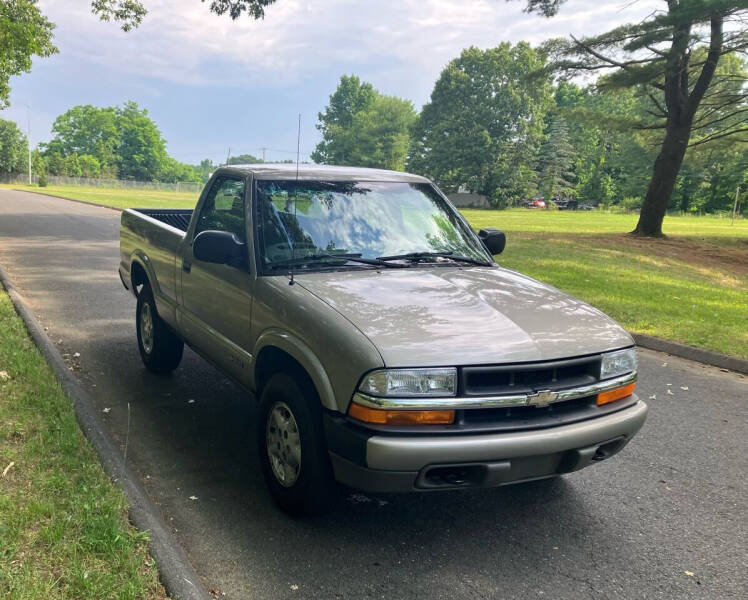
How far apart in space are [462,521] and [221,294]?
2.10m

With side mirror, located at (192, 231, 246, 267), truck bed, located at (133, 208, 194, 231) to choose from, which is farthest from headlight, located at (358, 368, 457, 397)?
truck bed, located at (133, 208, 194, 231)

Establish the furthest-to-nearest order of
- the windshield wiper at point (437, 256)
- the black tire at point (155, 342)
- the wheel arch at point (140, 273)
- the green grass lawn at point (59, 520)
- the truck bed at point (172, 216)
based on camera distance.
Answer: the truck bed at point (172, 216)
the wheel arch at point (140, 273)
the black tire at point (155, 342)
the windshield wiper at point (437, 256)
the green grass lawn at point (59, 520)

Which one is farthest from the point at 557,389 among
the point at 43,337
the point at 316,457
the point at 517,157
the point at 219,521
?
the point at 517,157

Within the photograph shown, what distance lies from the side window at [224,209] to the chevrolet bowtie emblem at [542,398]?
2.08 meters

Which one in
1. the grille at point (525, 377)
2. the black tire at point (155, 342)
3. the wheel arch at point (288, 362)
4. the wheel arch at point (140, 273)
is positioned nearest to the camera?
the grille at point (525, 377)

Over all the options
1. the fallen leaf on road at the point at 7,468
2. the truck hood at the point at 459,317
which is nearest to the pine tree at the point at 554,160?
the truck hood at the point at 459,317

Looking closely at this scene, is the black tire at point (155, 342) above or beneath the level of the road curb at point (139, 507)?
above

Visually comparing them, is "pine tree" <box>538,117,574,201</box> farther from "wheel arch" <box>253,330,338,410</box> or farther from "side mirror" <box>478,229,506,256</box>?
"wheel arch" <box>253,330,338,410</box>

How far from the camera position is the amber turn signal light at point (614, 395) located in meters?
3.28

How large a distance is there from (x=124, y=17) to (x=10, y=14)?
3361mm

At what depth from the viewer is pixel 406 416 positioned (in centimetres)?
286

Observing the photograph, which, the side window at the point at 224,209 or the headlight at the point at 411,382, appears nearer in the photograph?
the headlight at the point at 411,382

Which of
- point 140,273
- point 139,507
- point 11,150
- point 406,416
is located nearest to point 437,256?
point 406,416

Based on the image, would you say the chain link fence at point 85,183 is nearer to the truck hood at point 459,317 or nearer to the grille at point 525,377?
the truck hood at point 459,317
